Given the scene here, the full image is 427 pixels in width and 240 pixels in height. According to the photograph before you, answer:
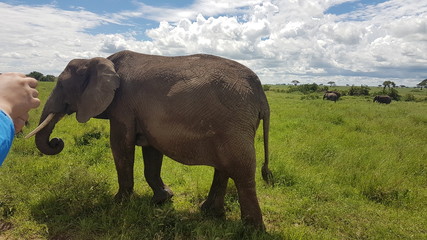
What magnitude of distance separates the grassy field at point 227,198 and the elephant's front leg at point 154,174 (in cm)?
18

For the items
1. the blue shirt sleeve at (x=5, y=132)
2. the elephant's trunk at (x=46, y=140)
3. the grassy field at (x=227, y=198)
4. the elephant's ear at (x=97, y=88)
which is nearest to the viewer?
the blue shirt sleeve at (x=5, y=132)

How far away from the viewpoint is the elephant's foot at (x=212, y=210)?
4.67m

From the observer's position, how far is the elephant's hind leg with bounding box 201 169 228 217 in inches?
182

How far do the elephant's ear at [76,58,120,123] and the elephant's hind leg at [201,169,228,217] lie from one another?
196 centimetres

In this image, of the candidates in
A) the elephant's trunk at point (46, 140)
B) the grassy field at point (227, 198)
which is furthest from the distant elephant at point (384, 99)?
the elephant's trunk at point (46, 140)

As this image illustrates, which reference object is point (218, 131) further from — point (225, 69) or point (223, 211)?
point (223, 211)

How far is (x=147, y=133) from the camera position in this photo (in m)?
4.23

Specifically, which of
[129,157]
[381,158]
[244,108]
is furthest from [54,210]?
[381,158]

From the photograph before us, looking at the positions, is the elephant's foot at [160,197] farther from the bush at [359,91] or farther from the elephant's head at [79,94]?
the bush at [359,91]

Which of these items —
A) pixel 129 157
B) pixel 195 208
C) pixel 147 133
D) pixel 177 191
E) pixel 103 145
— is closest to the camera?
pixel 147 133

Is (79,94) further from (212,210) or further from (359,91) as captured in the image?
(359,91)

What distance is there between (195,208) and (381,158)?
16.2ft

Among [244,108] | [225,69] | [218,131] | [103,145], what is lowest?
[103,145]

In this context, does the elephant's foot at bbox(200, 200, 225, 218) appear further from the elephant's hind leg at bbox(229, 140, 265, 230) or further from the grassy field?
the elephant's hind leg at bbox(229, 140, 265, 230)
